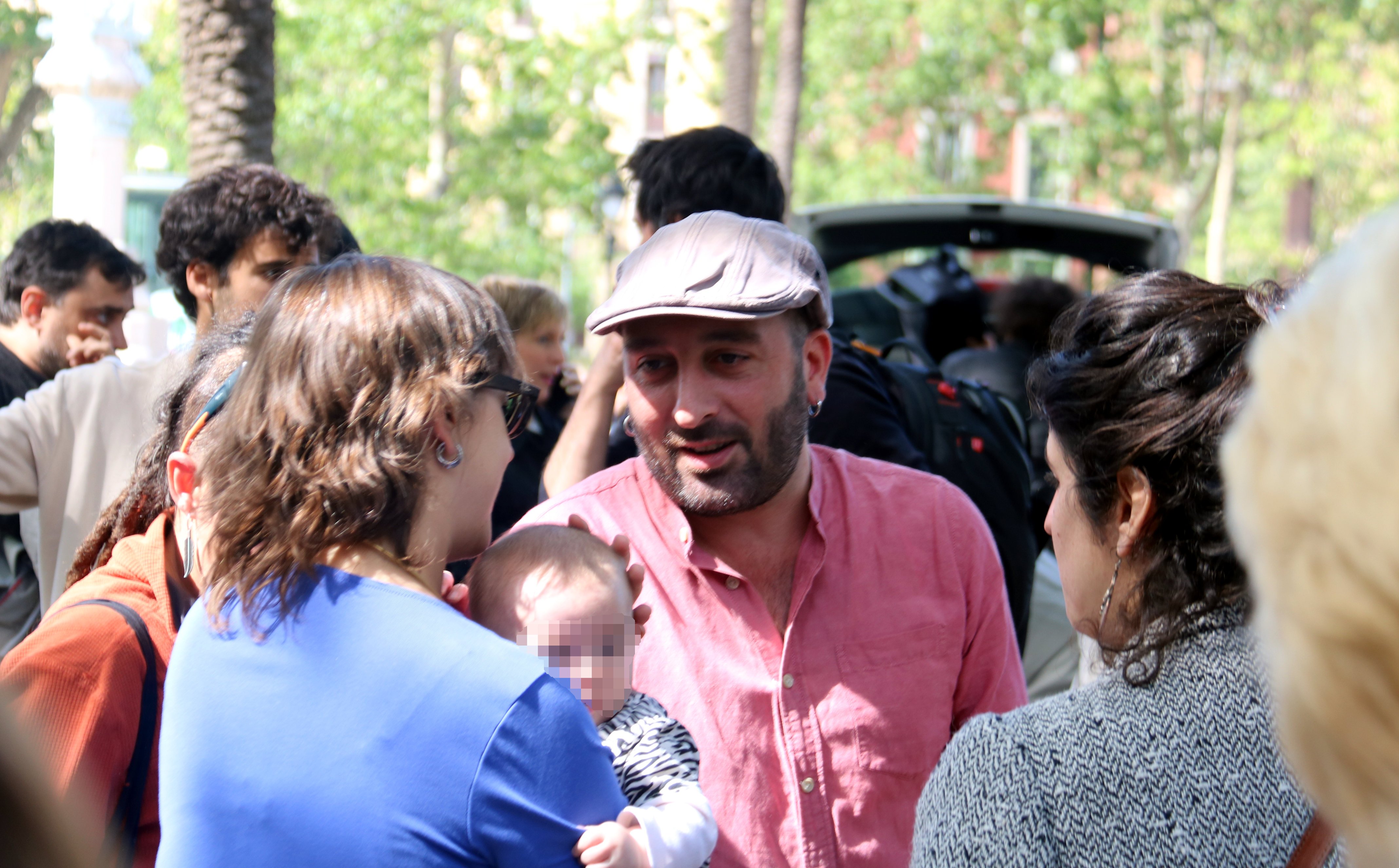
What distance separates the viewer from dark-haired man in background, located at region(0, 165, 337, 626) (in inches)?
128

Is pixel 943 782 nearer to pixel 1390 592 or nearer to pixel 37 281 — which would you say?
pixel 1390 592

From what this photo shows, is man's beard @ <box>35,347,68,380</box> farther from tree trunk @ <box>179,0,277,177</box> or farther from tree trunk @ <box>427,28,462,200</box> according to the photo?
tree trunk @ <box>427,28,462,200</box>

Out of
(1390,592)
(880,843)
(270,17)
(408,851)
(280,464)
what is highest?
(270,17)

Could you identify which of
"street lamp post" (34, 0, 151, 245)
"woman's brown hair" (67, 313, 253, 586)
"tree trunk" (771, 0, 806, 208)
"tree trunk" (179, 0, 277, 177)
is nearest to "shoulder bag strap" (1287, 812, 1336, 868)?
"woman's brown hair" (67, 313, 253, 586)

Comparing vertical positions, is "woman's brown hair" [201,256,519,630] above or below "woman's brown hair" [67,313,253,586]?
above

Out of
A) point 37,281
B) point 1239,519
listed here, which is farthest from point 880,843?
point 37,281

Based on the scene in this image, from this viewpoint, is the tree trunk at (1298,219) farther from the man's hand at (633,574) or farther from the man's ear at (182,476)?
the man's ear at (182,476)

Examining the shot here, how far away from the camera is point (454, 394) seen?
1.71m

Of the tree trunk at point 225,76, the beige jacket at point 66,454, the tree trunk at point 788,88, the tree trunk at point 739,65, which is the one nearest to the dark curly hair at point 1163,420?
the beige jacket at point 66,454

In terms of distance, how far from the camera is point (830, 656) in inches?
102

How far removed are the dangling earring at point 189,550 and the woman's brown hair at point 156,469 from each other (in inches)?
8.3

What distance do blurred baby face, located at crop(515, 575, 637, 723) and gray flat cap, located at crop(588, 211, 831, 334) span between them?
70 centimetres

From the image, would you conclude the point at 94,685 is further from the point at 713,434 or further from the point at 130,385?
the point at 130,385

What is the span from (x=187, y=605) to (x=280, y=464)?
0.67 m
